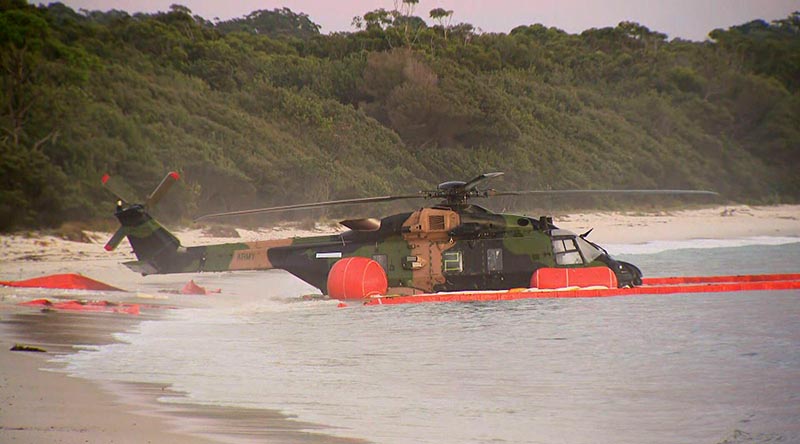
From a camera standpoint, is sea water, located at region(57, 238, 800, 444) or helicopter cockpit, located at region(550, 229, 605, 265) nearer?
sea water, located at region(57, 238, 800, 444)

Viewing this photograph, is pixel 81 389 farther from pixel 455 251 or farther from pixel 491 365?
pixel 455 251

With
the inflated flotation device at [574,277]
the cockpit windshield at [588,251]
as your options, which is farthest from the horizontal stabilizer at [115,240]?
the cockpit windshield at [588,251]

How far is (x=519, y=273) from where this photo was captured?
47.9 ft

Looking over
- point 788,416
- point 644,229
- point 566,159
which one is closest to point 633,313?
point 788,416

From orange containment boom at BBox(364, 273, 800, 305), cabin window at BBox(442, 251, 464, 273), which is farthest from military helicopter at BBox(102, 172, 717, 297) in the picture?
orange containment boom at BBox(364, 273, 800, 305)

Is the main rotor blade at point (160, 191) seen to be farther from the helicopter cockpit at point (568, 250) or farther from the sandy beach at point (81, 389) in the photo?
the helicopter cockpit at point (568, 250)

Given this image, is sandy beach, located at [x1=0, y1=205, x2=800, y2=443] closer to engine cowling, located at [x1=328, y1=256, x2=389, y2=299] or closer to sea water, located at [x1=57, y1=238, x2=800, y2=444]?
sea water, located at [x1=57, y1=238, x2=800, y2=444]

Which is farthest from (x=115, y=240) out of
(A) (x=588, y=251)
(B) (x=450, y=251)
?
(A) (x=588, y=251)

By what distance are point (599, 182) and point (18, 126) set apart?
2769cm

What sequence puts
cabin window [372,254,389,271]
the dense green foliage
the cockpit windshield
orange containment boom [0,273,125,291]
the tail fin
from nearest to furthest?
the cockpit windshield < cabin window [372,254,389,271] < orange containment boom [0,273,125,291] < the tail fin < the dense green foliage

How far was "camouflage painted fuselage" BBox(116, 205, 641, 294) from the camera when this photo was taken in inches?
576

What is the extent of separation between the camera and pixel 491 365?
11.2m

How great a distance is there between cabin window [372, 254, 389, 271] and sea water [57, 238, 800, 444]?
Result: 2.37 feet

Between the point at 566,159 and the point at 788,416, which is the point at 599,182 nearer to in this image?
the point at 566,159
